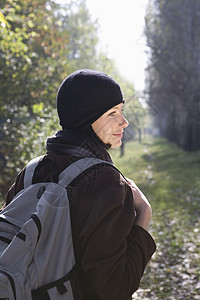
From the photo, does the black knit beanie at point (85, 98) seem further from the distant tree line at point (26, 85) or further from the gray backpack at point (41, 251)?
the distant tree line at point (26, 85)

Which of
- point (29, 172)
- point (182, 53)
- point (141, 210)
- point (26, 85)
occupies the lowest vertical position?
point (182, 53)

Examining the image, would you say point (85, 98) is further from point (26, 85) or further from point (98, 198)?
point (26, 85)

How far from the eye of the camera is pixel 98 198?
5.04 feet

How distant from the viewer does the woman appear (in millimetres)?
1513

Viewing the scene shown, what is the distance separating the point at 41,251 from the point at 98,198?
13.1 inches

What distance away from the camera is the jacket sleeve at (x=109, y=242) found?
1.50 metres

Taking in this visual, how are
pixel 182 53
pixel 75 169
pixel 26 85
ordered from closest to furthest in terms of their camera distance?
1. pixel 75 169
2. pixel 26 85
3. pixel 182 53

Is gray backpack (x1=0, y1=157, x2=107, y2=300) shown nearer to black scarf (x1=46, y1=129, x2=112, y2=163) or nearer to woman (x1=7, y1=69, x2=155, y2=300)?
woman (x1=7, y1=69, x2=155, y2=300)

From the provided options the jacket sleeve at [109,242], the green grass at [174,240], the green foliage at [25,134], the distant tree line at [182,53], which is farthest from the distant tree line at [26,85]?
the distant tree line at [182,53]

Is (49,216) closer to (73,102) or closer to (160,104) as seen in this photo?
(73,102)

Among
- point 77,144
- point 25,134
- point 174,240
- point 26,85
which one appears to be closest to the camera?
point 77,144

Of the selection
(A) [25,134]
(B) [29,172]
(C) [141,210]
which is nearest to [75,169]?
(B) [29,172]

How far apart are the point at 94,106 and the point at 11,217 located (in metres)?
0.65

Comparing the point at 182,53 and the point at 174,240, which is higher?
the point at 182,53
